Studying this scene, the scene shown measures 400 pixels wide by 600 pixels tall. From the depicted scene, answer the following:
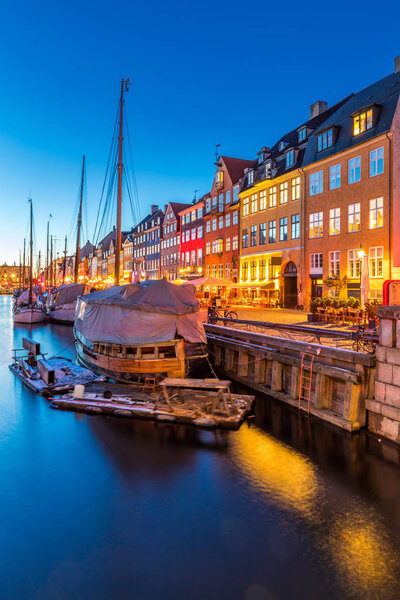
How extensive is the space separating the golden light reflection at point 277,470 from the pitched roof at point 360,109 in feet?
73.4

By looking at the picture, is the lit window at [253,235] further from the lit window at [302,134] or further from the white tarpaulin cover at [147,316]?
the white tarpaulin cover at [147,316]

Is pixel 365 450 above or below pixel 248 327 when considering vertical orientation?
below

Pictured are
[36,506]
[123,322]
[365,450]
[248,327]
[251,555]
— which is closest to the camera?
[251,555]

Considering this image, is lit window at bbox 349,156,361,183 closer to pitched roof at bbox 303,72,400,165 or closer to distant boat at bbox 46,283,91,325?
pitched roof at bbox 303,72,400,165

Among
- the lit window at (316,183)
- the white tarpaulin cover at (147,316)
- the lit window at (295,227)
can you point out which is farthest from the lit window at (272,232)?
the white tarpaulin cover at (147,316)

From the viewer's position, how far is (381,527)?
778 centimetres

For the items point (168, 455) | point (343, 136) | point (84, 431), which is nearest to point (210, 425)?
point (168, 455)

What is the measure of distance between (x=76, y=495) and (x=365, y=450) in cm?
745

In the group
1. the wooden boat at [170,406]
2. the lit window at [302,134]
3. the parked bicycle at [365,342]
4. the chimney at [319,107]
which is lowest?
the wooden boat at [170,406]

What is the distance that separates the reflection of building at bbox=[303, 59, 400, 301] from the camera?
84.6 ft

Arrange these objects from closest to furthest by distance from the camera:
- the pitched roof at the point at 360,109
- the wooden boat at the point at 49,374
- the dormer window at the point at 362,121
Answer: the wooden boat at the point at 49,374
the pitched roof at the point at 360,109
the dormer window at the point at 362,121

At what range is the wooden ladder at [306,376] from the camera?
540 inches

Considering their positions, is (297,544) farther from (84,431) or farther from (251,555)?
(84,431)

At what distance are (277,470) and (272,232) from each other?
102 ft
